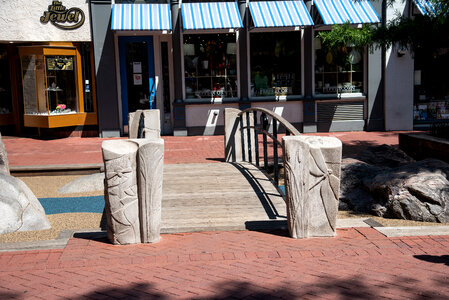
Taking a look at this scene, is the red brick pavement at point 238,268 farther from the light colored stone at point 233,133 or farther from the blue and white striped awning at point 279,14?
the blue and white striped awning at point 279,14

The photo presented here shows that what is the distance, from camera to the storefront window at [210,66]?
14883 millimetres

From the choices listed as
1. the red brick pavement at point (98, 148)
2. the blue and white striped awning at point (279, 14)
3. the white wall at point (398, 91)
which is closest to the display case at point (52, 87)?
the red brick pavement at point (98, 148)

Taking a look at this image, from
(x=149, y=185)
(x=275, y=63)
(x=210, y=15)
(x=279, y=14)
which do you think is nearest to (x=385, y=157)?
(x=149, y=185)

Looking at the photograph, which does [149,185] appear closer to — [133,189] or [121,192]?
[133,189]

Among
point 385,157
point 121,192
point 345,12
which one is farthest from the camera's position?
point 345,12

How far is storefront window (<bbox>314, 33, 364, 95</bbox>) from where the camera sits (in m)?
15.1

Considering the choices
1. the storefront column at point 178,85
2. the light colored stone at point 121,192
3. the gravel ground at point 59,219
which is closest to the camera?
the light colored stone at point 121,192

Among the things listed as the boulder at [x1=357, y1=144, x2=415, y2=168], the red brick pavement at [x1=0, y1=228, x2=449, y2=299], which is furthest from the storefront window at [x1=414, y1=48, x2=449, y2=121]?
the red brick pavement at [x1=0, y1=228, x2=449, y2=299]

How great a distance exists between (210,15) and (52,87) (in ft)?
16.0

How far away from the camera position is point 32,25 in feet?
46.4

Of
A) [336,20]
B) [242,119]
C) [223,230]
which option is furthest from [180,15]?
[223,230]

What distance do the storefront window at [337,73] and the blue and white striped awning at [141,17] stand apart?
14.7 feet

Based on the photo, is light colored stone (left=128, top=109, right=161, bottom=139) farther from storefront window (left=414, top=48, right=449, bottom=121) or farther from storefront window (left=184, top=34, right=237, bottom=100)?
storefront window (left=414, top=48, right=449, bottom=121)

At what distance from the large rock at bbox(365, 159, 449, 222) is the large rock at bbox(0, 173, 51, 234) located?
13.7ft
